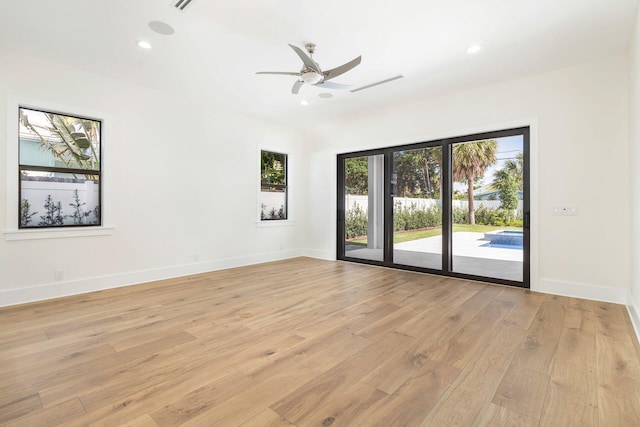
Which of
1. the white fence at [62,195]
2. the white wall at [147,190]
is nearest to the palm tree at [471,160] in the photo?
the white wall at [147,190]

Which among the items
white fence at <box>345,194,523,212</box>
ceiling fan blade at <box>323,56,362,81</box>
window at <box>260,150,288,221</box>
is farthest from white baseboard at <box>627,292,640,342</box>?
window at <box>260,150,288,221</box>

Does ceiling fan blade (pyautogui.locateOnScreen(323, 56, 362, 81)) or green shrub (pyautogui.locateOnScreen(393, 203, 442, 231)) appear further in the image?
green shrub (pyautogui.locateOnScreen(393, 203, 442, 231))

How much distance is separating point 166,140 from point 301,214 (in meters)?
3.17

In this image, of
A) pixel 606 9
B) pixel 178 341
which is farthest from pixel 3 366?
pixel 606 9

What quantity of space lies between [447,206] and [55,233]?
18.1 ft

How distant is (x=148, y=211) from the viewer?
4.73 m

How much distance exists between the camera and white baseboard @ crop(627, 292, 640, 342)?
2782mm

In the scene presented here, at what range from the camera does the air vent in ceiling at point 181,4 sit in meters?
2.69

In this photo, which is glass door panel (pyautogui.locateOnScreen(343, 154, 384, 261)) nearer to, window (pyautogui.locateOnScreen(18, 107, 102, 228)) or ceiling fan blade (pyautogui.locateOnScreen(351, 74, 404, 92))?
ceiling fan blade (pyautogui.locateOnScreen(351, 74, 404, 92))

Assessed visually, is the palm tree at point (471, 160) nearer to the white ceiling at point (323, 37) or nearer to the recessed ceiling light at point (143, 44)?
the white ceiling at point (323, 37)

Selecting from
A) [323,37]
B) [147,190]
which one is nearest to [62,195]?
[147,190]

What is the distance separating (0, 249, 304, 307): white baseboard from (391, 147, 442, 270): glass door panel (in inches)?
112

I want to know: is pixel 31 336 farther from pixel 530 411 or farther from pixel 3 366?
pixel 530 411

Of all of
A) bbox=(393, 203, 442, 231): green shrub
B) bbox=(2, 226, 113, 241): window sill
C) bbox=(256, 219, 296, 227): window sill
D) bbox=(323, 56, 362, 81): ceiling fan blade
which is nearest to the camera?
bbox=(323, 56, 362, 81): ceiling fan blade
